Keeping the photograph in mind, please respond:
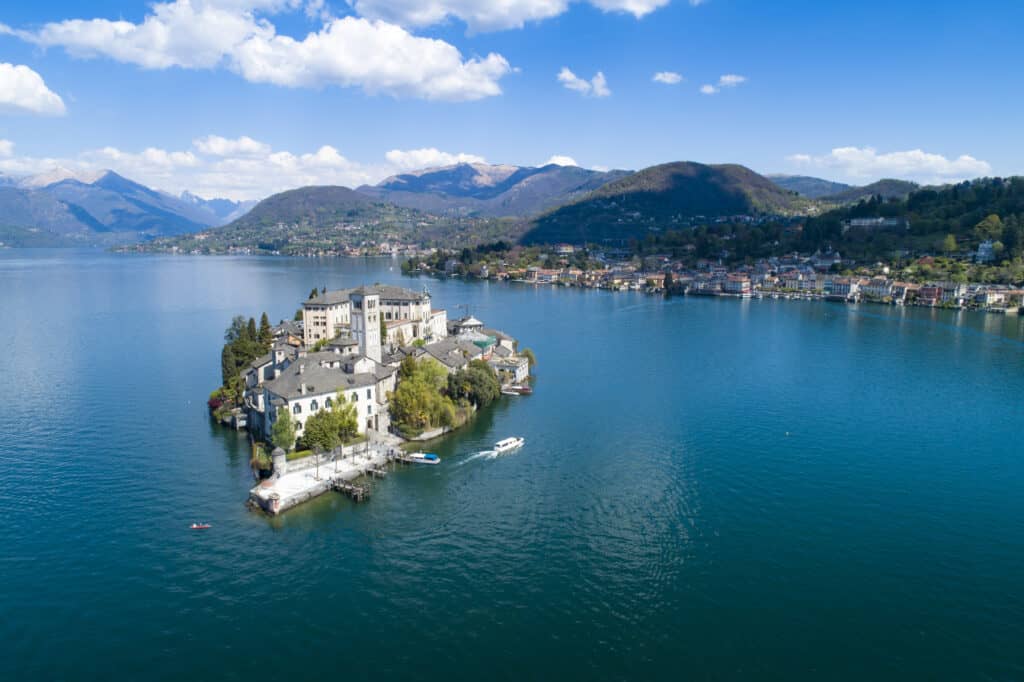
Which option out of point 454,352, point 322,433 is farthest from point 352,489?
point 454,352

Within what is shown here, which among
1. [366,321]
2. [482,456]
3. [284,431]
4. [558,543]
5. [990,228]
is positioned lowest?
[558,543]

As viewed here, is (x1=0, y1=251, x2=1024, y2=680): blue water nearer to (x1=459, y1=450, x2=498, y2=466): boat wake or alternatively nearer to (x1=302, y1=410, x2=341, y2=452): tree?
(x1=459, y1=450, x2=498, y2=466): boat wake

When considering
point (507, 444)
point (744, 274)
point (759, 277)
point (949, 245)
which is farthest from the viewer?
point (744, 274)

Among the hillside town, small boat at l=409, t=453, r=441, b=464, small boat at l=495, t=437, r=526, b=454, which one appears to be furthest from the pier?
the hillside town

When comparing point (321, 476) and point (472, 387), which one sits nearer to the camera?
point (321, 476)

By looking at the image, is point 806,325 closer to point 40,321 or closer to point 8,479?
point 8,479

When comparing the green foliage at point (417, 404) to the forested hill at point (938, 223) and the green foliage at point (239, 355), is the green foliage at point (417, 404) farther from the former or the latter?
the forested hill at point (938, 223)

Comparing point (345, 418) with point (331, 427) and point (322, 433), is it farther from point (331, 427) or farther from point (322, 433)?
point (322, 433)

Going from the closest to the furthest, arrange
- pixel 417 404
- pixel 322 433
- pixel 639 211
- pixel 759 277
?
1. pixel 322 433
2. pixel 417 404
3. pixel 759 277
4. pixel 639 211
